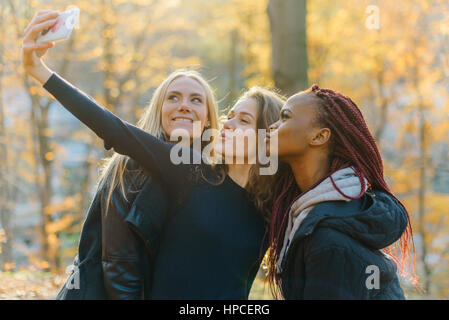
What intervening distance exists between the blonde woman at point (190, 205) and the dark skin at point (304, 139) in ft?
1.18

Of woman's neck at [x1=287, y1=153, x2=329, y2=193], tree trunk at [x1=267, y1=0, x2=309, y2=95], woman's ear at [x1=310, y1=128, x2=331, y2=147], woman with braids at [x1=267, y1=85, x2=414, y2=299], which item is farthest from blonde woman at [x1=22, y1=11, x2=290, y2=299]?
tree trunk at [x1=267, y1=0, x2=309, y2=95]

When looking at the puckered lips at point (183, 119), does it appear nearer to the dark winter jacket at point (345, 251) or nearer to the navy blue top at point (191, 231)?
the navy blue top at point (191, 231)

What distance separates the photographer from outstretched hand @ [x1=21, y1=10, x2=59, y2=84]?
8.24 ft

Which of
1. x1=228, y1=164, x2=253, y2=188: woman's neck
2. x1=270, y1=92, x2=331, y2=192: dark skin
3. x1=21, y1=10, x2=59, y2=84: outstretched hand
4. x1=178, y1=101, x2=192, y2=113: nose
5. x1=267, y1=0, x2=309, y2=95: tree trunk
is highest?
x1=267, y1=0, x2=309, y2=95: tree trunk

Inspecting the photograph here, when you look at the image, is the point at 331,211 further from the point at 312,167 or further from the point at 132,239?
the point at 132,239

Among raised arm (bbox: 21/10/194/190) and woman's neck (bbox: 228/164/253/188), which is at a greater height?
raised arm (bbox: 21/10/194/190)

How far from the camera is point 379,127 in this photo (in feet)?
49.8

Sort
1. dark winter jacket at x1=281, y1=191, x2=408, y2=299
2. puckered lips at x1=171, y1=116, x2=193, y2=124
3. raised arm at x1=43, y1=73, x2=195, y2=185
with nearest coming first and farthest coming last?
dark winter jacket at x1=281, y1=191, x2=408, y2=299 → raised arm at x1=43, y1=73, x2=195, y2=185 → puckered lips at x1=171, y1=116, x2=193, y2=124

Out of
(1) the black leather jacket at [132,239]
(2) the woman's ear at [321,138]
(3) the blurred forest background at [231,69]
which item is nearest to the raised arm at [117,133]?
(1) the black leather jacket at [132,239]

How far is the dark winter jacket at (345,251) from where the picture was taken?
2.20 m

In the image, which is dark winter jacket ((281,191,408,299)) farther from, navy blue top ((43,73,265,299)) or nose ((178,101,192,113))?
nose ((178,101,192,113))

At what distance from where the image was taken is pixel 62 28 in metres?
2.48

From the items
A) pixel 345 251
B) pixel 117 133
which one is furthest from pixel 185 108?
pixel 345 251

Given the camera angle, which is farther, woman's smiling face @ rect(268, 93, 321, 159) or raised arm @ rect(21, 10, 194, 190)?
woman's smiling face @ rect(268, 93, 321, 159)
